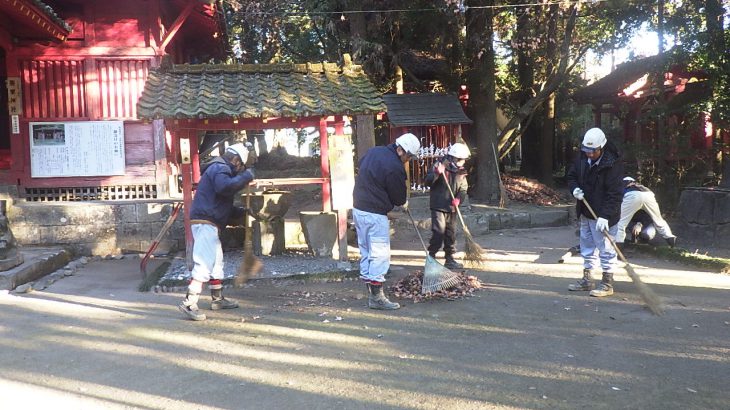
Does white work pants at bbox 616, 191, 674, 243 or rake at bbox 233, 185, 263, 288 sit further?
white work pants at bbox 616, 191, 674, 243

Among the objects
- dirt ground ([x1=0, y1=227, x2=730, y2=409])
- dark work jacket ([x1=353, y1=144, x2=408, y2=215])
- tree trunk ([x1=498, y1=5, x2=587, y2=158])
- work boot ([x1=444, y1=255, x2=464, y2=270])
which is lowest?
Answer: dirt ground ([x1=0, y1=227, x2=730, y2=409])

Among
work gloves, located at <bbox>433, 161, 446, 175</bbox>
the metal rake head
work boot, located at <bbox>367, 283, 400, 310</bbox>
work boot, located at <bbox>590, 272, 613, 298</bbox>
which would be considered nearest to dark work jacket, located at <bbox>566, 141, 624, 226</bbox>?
work boot, located at <bbox>590, 272, 613, 298</bbox>

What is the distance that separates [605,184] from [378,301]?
9.32 ft

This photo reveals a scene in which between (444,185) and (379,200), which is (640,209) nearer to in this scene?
(444,185)

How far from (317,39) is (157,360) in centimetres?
1653

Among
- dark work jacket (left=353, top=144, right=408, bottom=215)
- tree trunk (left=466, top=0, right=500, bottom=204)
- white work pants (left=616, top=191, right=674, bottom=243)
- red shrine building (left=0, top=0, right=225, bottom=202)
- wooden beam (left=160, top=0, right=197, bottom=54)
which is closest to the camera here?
dark work jacket (left=353, top=144, right=408, bottom=215)

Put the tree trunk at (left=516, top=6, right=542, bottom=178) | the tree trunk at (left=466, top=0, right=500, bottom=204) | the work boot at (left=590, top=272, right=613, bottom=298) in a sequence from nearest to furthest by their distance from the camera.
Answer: the work boot at (left=590, top=272, right=613, bottom=298) → the tree trunk at (left=466, top=0, right=500, bottom=204) → the tree trunk at (left=516, top=6, right=542, bottom=178)

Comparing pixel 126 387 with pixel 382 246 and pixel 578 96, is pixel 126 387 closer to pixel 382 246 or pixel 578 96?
pixel 382 246

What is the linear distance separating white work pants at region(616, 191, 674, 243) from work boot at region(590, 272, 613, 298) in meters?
2.77

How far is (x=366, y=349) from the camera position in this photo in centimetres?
516

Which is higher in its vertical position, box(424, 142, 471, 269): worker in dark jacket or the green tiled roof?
the green tiled roof

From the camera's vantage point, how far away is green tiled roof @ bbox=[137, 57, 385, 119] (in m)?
7.67

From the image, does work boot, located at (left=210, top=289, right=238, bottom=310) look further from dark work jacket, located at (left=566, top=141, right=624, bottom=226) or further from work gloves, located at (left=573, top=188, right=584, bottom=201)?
dark work jacket, located at (left=566, top=141, right=624, bottom=226)

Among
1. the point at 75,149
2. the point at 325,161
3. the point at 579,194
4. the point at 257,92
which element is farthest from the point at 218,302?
the point at 75,149
